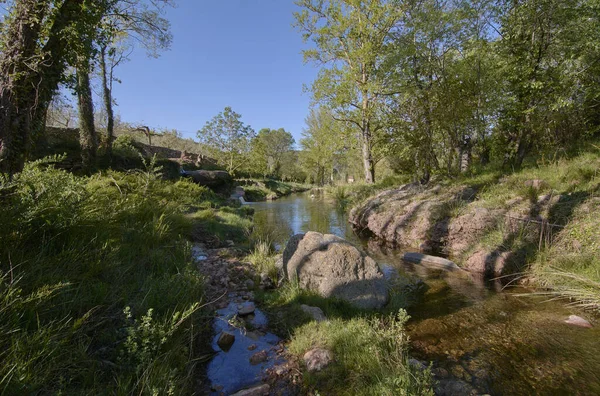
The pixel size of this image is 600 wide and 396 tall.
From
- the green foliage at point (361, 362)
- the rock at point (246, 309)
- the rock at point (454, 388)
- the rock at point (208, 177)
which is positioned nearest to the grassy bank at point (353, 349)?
the green foliage at point (361, 362)


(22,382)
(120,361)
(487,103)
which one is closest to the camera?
(22,382)

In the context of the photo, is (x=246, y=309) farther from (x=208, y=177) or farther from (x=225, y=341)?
(x=208, y=177)

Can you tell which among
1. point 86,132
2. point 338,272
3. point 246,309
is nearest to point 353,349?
point 338,272

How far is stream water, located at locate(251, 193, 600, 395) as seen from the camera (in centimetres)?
263

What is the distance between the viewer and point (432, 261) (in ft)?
20.9

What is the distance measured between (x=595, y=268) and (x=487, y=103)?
22.8ft

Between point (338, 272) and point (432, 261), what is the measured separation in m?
3.34

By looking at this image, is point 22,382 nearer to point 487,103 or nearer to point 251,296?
point 251,296

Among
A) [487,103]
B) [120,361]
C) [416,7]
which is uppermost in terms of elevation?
[416,7]

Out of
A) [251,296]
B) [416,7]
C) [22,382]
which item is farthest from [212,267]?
[416,7]

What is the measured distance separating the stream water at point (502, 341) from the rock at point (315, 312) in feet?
3.72

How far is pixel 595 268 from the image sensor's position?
4.24m

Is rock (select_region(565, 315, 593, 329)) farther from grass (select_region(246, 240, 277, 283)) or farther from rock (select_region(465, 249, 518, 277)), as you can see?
grass (select_region(246, 240, 277, 283))

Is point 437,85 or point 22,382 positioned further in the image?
point 437,85
